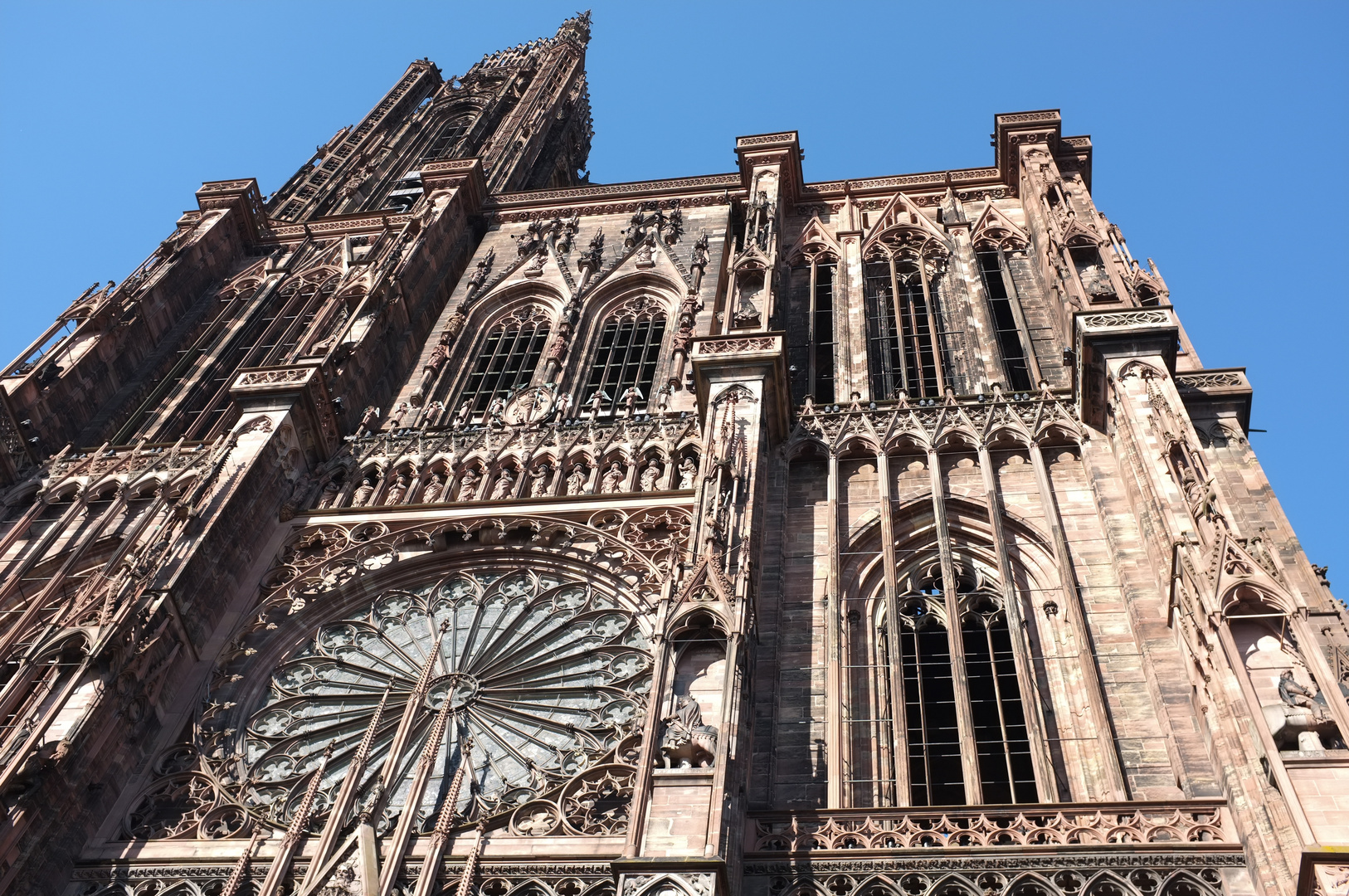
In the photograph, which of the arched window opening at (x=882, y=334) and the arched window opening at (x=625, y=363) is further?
the arched window opening at (x=625, y=363)

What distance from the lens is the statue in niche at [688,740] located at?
13.4 m

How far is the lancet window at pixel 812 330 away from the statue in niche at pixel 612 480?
10.9 ft

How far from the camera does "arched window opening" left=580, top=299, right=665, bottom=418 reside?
2414cm

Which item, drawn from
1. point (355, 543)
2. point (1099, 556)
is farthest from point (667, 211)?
point (1099, 556)

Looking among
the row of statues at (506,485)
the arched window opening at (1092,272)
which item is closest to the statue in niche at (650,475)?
the row of statues at (506,485)

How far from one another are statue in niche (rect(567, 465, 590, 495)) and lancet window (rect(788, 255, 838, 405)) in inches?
148

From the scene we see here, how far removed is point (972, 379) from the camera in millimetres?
22719

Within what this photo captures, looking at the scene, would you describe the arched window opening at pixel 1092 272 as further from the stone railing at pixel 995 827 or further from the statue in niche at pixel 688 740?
the statue in niche at pixel 688 740

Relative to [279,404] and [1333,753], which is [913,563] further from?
[279,404]

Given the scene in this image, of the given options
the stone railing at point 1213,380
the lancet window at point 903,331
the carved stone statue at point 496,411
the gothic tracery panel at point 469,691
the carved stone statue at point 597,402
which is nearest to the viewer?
the gothic tracery panel at point 469,691

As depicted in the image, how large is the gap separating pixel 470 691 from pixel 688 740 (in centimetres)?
478

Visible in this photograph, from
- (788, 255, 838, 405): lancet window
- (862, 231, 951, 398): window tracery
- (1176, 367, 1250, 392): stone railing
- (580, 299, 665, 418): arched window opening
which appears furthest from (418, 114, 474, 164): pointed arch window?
(1176, 367, 1250, 392): stone railing

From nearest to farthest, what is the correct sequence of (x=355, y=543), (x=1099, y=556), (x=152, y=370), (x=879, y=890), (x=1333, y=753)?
(x=1333, y=753)
(x=879, y=890)
(x=1099, y=556)
(x=355, y=543)
(x=152, y=370)

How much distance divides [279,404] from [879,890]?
523 inches
